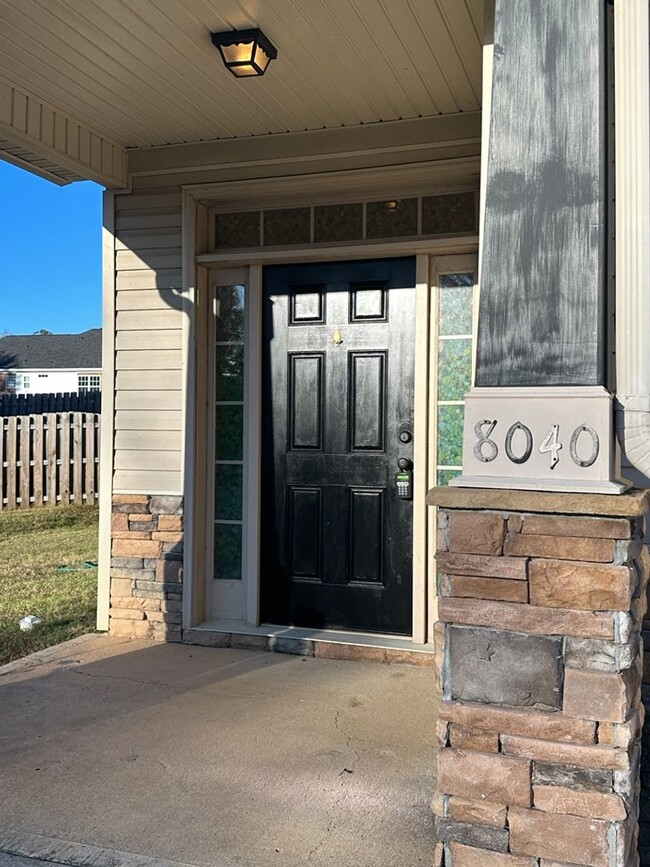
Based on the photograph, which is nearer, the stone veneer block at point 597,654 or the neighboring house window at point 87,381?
the stone veneer block at point 597,654

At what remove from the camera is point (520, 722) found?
191 centimetres

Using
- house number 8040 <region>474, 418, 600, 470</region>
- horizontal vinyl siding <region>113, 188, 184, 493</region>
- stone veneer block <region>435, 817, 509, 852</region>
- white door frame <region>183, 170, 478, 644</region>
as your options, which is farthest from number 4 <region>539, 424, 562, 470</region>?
horizontal vinyl siding <region>113, 188, 184, 493</region>

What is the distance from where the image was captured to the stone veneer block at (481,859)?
1.89 m

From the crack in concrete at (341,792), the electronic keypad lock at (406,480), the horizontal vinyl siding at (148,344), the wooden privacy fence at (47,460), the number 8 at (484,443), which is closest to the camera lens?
the number 8 at (484,443)

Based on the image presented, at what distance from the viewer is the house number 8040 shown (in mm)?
1939

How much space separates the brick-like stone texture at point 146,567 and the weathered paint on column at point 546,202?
2.96 m

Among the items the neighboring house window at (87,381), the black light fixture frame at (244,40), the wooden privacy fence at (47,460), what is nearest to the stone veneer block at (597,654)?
the black light fixture frame at (244,40)

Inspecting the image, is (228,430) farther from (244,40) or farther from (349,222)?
(244,40)

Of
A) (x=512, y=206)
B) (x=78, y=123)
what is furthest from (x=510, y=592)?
(x=78, y=123)

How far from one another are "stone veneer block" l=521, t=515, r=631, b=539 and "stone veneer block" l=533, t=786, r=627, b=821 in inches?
23.3

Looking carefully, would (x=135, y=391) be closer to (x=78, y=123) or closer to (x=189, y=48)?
(x=78, y=123)

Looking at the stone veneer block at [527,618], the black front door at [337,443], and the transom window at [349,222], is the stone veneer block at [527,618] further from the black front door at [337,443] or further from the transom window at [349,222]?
the transom window at [349,222]

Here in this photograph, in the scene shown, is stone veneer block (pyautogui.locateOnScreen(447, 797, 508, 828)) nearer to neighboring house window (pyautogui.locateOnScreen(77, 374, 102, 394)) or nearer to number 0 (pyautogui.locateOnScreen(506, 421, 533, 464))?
number 0 (pyautogui.locateOnScreen(506, 421, 533, 464))

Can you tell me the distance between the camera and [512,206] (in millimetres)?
2051
